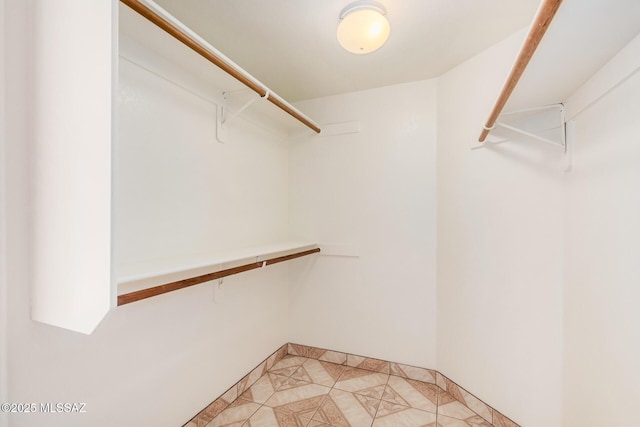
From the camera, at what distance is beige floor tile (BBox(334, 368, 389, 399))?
1.86m

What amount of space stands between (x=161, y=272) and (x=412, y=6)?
159 cm

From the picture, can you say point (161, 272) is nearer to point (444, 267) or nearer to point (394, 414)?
point (394, 414)

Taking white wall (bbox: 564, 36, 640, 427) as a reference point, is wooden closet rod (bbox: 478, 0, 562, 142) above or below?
above

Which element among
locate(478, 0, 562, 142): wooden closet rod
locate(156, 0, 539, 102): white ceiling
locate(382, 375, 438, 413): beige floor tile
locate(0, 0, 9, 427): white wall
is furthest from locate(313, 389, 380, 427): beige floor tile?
locate(156, 0, 539, 102): white ceiling

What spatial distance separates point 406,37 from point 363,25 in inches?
16.4

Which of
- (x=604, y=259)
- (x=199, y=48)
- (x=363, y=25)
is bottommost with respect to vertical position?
(x=604, y=259)

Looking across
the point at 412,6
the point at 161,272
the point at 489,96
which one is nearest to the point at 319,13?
the point at 412,6

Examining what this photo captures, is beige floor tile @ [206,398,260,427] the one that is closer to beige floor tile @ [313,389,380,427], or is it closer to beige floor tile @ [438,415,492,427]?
beige floor tile @ [313,389,380,427]

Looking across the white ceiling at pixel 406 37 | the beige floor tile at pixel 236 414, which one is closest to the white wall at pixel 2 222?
the white ceiling at pixel 406 37

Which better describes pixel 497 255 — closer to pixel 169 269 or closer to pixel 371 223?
pixel 371 223

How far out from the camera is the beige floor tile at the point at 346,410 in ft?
5.18

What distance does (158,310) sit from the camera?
129 cm

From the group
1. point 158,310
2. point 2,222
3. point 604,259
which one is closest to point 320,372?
point 158,310

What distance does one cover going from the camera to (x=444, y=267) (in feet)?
6.23
